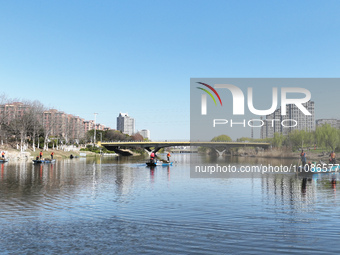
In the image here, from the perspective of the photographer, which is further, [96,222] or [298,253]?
[96,222]

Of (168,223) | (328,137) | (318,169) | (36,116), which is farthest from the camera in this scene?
(36,116)

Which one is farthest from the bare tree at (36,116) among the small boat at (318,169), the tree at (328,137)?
the tree at (328,137)

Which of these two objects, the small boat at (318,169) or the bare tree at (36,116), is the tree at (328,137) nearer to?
the small boat at (318,169)

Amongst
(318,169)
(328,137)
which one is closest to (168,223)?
(318,169)

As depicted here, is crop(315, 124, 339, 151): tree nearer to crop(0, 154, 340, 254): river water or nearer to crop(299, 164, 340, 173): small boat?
crop(299, 164, 340, 173): small boat

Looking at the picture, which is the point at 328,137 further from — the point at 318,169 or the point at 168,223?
the point at 168,223

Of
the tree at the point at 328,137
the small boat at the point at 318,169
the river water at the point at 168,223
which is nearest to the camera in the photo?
the river water at the point at 168,223

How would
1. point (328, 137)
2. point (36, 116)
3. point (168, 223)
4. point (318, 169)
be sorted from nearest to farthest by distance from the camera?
point (168, 223) < point (318, 169) < point (328, 137) < point (36, 116)

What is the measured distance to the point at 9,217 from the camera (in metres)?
17.5

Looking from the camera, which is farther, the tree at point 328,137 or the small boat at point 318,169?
the tree at point 328,137

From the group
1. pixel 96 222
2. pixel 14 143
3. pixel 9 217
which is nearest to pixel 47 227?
pixel 96 222

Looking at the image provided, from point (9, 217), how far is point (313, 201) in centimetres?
1998

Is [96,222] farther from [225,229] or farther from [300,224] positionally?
[300,224]

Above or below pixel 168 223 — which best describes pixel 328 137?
above
